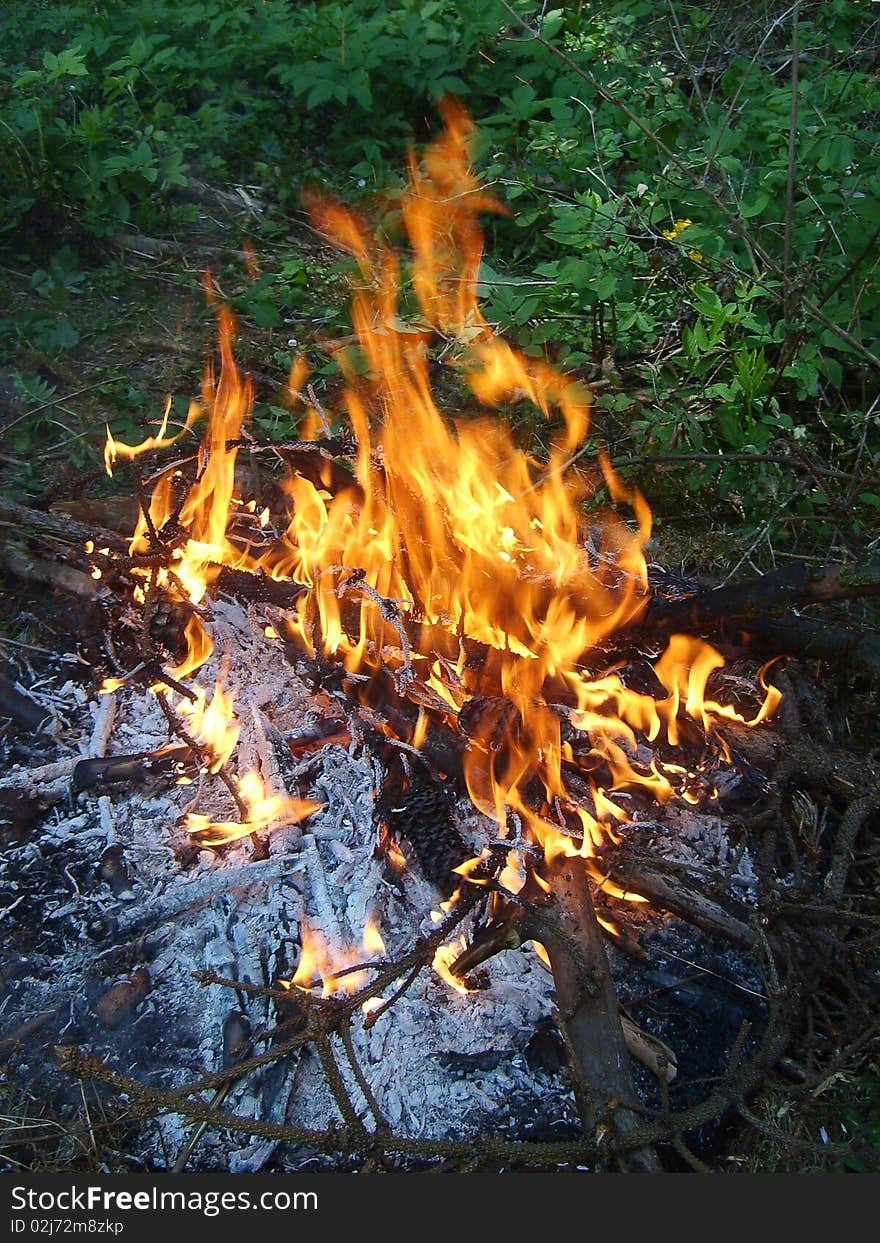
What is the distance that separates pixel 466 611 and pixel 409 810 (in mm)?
578

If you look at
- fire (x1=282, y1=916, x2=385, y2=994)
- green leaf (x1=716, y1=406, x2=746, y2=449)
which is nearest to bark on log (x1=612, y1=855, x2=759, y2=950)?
fire (x1=282, y1=916, x2=385, y2=994)

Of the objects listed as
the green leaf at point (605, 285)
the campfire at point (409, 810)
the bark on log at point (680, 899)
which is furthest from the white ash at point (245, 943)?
the green leaf at point (605, 285)

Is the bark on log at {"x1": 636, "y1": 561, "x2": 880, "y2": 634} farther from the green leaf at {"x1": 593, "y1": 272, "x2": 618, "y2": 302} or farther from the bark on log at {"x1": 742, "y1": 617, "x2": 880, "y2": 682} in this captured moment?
the green leaf at {"x1": 593, "y1": 272, "x2": 618, "y2": 302}

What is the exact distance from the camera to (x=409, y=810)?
2.73 m

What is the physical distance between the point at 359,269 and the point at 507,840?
139 inches

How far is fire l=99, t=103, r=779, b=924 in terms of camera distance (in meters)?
2.62

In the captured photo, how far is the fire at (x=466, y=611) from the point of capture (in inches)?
103

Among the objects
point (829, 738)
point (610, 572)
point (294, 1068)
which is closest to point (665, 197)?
point (610, 572)

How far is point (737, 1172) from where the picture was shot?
2.17 m

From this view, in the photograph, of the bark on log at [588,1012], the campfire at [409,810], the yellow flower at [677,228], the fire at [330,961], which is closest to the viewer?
the bark on log at [588,1012]

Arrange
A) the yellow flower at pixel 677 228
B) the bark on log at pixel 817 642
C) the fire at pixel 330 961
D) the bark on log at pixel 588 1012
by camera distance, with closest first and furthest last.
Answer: the bark on log at pixel 588 1012, the fire at pixel 330 961, the bark on log at pixel 817 642, the yellow flower at pixel 677 228

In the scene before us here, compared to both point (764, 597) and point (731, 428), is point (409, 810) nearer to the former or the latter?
point (764, 597)

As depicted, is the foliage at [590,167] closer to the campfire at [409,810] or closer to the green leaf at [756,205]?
the green leaf at [756,205]

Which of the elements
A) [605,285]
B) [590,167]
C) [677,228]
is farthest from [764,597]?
[590,167]
